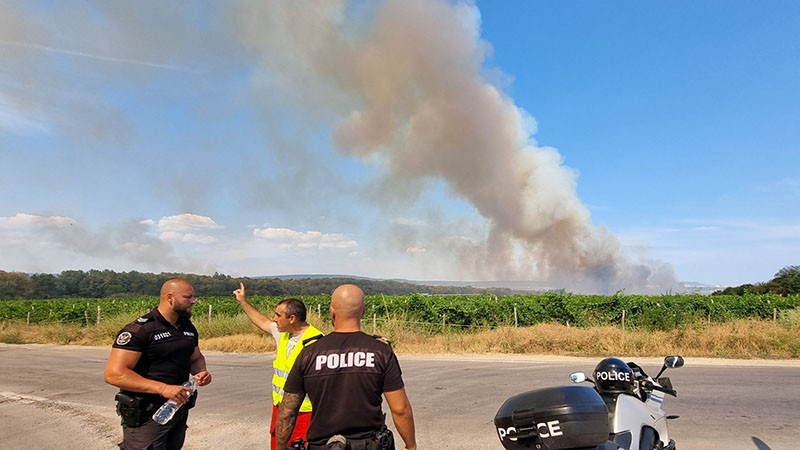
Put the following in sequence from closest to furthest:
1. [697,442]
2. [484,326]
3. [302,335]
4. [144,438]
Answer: [144,438] < [302,335] < [697,442] < [484,326]

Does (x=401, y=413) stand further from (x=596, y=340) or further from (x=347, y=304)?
(x=596, y=340)

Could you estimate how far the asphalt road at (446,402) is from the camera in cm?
580

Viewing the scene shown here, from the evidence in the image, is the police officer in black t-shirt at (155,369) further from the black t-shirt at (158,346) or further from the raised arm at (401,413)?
the raised arm at (401,413)

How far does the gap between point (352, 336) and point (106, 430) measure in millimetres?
5654

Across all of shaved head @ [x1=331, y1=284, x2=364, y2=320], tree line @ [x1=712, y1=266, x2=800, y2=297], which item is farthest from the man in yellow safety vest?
tree line @ [x1=712, y1=266, x2=800, y2=297]

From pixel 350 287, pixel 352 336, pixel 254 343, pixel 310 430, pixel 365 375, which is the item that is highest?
pixel 350 287

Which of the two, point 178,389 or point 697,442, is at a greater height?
point 178,389

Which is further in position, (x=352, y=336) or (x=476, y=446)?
(x=476, y=446)

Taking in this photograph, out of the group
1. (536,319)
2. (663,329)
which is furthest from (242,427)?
(536,319)

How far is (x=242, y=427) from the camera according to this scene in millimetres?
6438

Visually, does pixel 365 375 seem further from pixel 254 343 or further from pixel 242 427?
pixel 254 343

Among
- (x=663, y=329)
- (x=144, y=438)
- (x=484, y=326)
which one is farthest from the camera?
(x=484, y=326)

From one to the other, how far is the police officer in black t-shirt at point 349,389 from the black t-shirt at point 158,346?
1.27 metres

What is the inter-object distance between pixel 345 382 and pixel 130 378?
5.46ft
